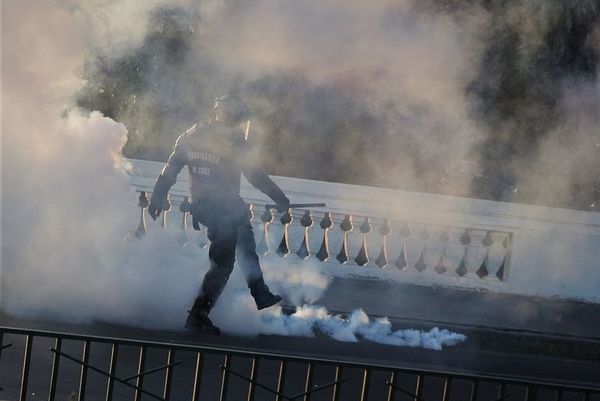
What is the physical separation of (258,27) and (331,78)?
4.91ft

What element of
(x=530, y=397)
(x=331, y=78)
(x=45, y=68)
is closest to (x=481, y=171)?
(x=331, y=78)

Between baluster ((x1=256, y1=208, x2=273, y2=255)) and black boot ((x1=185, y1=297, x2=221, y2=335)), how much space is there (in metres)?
2.89

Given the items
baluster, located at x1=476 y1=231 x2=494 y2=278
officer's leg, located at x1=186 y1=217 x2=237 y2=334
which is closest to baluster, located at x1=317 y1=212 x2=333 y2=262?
baluster, located at x1=476 y1=231 x2=494 y2=278

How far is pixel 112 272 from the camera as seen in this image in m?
9.12

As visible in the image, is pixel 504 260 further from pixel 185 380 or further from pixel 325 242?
pixel 185 380

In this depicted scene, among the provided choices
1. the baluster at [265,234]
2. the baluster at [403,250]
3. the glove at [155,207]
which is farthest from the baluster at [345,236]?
the glove at [155,207]

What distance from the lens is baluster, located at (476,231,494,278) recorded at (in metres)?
11.8

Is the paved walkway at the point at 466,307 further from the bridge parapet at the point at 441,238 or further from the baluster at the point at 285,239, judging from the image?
the baluster at the point at 285,239

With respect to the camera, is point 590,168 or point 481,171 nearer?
point 590,168

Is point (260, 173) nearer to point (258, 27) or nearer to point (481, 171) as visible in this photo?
point (258, 27)

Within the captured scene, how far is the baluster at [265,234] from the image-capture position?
38.6 ft

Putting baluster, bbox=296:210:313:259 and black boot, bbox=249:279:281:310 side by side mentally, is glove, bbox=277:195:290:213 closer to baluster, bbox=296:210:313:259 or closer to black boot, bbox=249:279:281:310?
black boot, bbox=249:279:281:310

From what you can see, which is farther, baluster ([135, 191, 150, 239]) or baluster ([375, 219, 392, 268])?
baluster ([375, 219, 392, 268])

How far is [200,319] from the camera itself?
8.84 m
